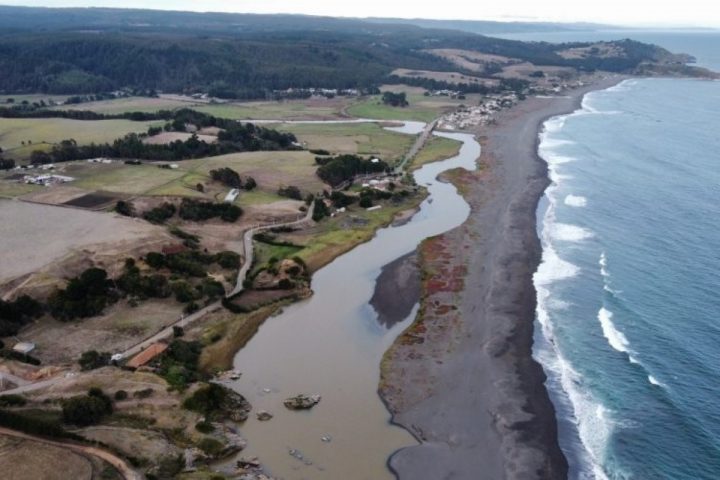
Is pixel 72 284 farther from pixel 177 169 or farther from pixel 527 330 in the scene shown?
pixel 177 169

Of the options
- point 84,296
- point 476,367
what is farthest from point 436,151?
point 84,296

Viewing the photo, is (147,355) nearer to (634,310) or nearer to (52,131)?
(634,310)

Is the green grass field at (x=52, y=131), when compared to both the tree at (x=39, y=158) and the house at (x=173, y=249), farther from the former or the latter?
the house at (x=173, y=249)

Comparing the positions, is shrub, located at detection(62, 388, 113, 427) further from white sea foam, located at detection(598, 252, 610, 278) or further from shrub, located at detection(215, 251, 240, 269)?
white sea foam, located at detection(598, 252, 610, 278)

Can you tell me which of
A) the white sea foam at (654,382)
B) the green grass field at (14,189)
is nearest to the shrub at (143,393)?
the white sea foam at (654,382)

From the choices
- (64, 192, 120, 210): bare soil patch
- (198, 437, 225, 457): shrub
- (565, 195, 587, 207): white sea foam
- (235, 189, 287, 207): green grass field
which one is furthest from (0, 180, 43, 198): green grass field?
(565, 195, 587, 207): white sea foam

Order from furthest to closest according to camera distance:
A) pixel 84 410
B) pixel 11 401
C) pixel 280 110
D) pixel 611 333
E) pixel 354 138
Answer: pixel 280 110
pixel 354 138
pixel 611 333
pixel 11 401
pixel 84 410

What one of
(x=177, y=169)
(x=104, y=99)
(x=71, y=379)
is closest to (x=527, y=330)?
(x=71, y=379)
